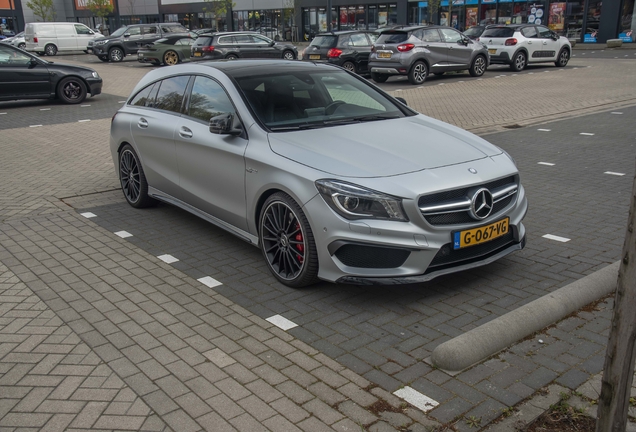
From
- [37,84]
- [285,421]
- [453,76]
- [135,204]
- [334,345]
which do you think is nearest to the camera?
[285,421]

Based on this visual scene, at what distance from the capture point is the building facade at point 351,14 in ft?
116

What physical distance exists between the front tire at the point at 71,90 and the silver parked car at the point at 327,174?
36.9 ft

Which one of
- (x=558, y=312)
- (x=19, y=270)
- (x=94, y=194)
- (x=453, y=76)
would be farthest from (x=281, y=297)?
(x=453, y=76)

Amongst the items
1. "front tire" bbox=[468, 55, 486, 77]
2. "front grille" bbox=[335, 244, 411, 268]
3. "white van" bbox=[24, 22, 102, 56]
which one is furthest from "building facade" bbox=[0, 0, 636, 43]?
"front grille" bbox=[335, 244, 411, 268]

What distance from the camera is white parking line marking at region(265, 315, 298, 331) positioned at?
430 centimetres

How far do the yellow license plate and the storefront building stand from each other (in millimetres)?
33614

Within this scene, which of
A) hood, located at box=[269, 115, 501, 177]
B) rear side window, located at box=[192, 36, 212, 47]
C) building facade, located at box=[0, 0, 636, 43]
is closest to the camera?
hood, located at box=[269, 115, 501, 177]

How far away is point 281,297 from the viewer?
4.79 metres

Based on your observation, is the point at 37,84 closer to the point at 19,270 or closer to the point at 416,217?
the point at 19,270

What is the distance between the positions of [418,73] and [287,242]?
611 inches

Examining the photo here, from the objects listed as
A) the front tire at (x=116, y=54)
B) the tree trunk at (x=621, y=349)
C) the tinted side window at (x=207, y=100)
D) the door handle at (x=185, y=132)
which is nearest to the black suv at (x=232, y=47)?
the front tire at (x=116, y=54)

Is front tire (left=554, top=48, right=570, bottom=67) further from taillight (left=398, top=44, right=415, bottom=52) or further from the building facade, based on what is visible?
the building facade

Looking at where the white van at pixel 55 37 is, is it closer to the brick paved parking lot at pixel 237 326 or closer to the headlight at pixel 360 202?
the brick paved parking lot at pixel 237 326

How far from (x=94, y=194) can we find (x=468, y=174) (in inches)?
204
